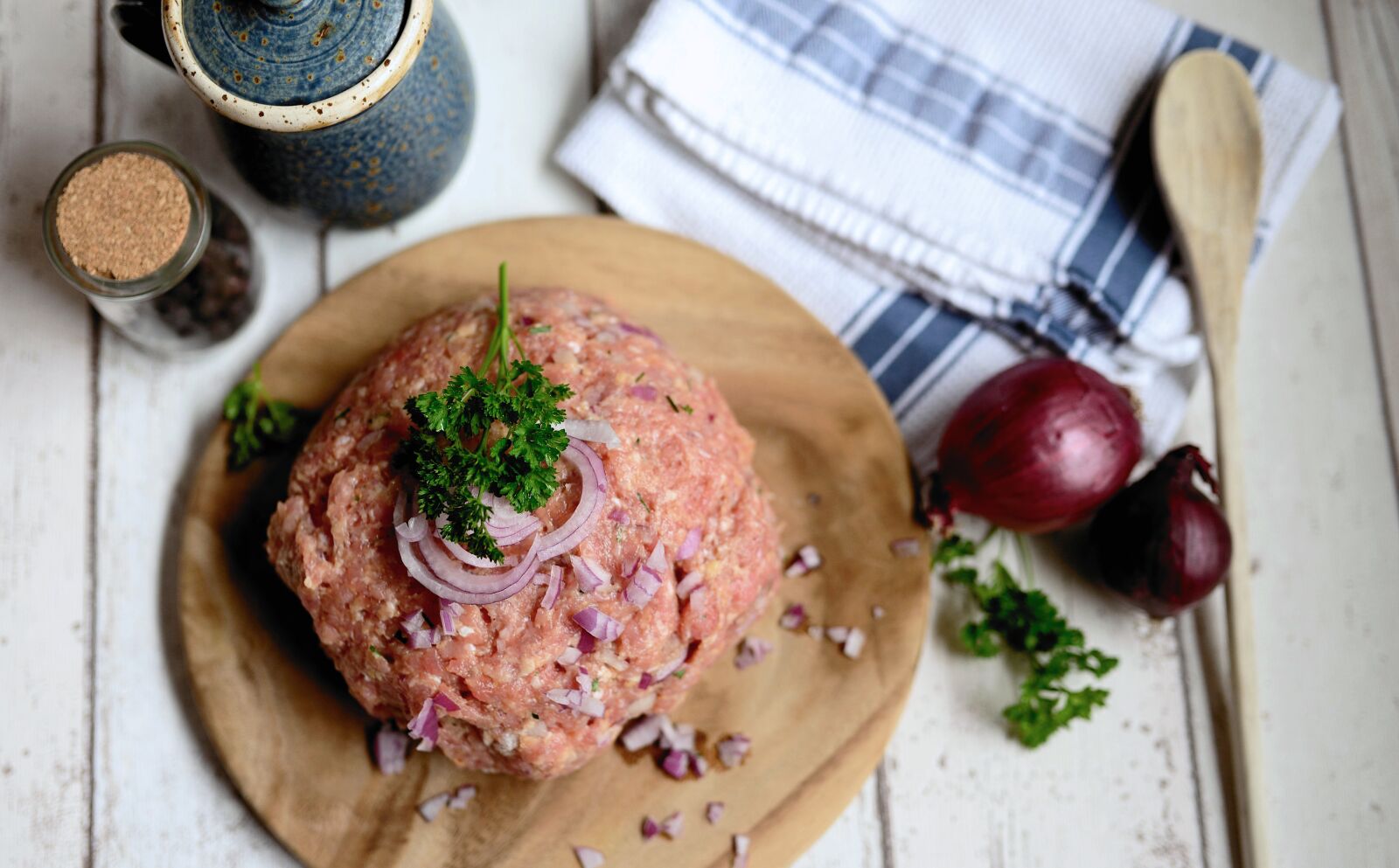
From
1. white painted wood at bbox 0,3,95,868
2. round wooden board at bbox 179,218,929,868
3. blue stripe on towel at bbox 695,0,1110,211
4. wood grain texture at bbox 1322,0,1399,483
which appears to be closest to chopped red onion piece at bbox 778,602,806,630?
round wooden board at bbox 179,218,929,868

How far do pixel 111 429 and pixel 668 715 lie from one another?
1666mm

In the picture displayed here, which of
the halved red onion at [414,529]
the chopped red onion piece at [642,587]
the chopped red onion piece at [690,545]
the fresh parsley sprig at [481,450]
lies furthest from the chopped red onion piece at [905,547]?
the halved red onion at [414,529]

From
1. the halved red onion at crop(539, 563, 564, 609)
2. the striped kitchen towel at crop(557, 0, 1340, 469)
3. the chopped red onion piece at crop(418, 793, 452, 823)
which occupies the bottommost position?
the chopped red onion piece at crop(418, 793, 452, 823)

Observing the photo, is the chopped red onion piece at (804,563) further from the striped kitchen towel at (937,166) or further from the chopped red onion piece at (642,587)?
the chopped red onion piece at (642,587)

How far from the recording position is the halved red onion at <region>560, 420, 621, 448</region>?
6.82 feet

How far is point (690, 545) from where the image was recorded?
2.16m

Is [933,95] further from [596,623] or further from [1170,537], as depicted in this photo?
[596,623]

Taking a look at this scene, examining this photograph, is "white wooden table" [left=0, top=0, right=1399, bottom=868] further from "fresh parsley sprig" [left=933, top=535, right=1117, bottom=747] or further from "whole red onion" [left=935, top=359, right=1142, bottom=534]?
"whole red onion" [left=935, top=359, right=1142, bottom=534]

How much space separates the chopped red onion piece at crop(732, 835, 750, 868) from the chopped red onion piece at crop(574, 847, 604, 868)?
31 centimetres

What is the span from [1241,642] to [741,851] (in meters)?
1.43

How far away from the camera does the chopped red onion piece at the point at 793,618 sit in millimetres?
2537

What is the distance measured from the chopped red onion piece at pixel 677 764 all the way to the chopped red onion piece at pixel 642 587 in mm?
532

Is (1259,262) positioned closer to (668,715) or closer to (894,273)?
(894,273)

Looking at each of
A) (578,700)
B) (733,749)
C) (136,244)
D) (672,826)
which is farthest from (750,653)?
(136,244)
